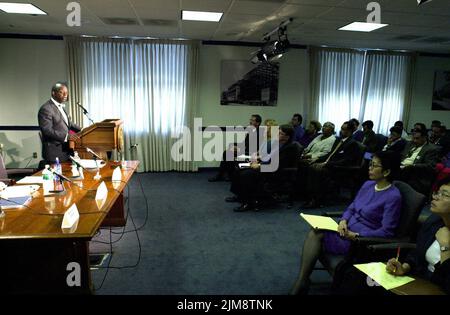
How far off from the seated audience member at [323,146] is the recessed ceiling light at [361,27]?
1.54m

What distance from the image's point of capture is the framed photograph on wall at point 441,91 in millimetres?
7449

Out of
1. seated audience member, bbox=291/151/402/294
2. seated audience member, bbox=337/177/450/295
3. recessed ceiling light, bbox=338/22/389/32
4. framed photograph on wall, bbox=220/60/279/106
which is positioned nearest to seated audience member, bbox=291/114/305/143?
framed photograph on wall, bbox=220/60/279/106

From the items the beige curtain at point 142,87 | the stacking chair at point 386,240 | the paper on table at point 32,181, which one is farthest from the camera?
the beige curtain at point 142,87

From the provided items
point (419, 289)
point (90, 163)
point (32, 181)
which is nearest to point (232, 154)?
point (90, 163)

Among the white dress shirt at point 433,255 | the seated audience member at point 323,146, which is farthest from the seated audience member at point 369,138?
the white dress shirt at point 433,255

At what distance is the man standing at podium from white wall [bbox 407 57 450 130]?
741 cm

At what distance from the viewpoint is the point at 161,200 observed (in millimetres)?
4836

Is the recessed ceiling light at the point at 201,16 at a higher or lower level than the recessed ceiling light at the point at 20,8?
higher

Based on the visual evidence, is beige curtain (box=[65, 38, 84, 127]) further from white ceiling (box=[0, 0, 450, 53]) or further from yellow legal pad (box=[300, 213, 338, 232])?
yellow legal pad (box=[300, 213, 338, 232])

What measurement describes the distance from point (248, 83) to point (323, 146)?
2427 mm

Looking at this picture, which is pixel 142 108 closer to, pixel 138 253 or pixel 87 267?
pixel 138 253

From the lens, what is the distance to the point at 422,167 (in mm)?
4496

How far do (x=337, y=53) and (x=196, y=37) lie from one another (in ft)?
10.4

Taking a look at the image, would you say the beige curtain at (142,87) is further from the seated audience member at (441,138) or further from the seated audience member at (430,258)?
the seated audience member at (430,258)
